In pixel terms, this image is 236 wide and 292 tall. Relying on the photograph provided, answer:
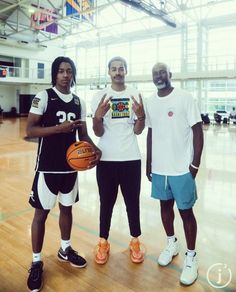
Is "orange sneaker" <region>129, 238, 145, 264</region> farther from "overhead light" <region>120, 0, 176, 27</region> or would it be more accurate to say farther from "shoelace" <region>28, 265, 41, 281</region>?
"overhead light" <region>120, 0, 176, 27</region>

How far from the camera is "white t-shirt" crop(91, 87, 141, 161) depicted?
1.96 metres

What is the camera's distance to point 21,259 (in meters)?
2.11

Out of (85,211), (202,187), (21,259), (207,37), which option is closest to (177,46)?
(207,37)

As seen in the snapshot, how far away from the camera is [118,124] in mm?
1962

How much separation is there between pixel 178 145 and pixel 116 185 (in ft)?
1.79

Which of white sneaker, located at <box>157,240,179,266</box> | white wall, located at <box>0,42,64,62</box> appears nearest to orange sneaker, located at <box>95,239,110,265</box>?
white sneaker, located at <box>157,240,179,266</box>

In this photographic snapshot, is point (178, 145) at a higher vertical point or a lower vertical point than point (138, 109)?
lower

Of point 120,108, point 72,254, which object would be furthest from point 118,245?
point 120,108

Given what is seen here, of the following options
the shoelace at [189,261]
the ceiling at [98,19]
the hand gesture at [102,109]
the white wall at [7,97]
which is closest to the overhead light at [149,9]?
the ceiling at [98,19]

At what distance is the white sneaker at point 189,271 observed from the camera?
184 centimetres

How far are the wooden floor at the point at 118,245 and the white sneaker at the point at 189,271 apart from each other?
0.04 m

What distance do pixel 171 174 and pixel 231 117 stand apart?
553 inches

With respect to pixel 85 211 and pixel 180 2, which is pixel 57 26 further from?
pixel 85 211

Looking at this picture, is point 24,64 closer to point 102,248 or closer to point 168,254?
point 102,248
